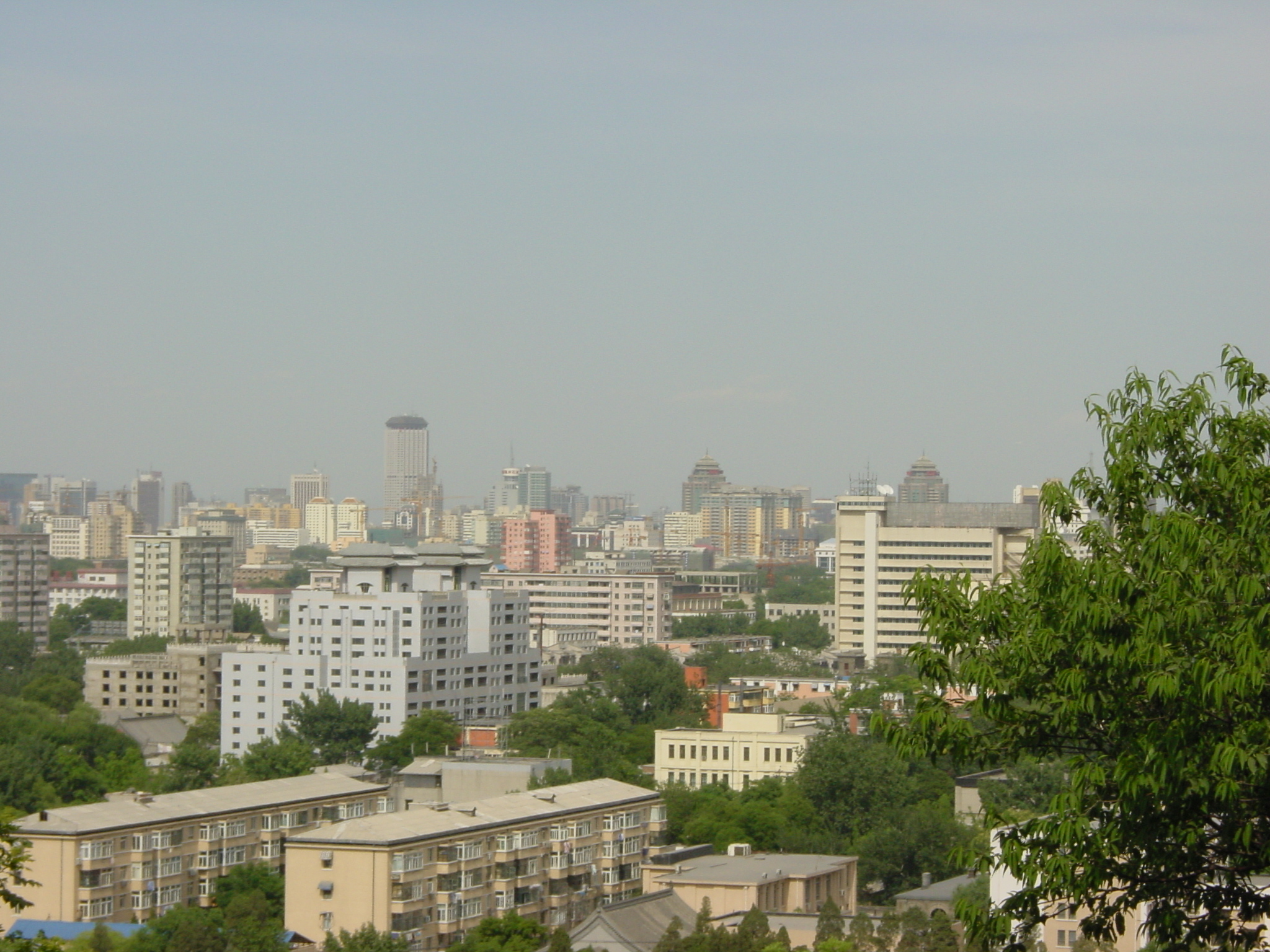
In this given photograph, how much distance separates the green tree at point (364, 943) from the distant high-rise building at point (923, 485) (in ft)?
273

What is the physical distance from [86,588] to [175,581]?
23562 millimetres

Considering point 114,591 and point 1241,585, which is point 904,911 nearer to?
point 1241,585

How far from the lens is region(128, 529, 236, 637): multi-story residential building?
56000mm

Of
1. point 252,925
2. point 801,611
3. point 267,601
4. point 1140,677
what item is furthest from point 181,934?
point 267,601

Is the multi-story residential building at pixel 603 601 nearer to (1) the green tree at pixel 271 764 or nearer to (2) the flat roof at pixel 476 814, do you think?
(1) the green tree at pixel 271 764

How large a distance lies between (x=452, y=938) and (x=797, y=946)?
3.39 meters

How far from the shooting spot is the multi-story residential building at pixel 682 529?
124688 millimetres

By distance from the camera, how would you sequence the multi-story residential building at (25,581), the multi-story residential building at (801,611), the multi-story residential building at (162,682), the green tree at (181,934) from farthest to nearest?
the multi-story residential building at (801,611)
the multi-story residential building at (25,581)
the multi-story residential building at (162,682)
the green tree at (181,934)

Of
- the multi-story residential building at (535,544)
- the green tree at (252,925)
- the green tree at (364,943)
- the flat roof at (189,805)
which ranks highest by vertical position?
the multi-story residential building at (535,544)

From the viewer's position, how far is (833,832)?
2255 cm

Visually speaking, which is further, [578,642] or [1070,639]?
[578,642]

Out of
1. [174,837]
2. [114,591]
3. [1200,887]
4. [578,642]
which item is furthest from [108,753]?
[114,591]

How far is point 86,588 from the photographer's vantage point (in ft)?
255

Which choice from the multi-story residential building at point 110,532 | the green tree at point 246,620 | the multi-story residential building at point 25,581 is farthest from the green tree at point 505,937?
the multi-story residential building at point 110,532
